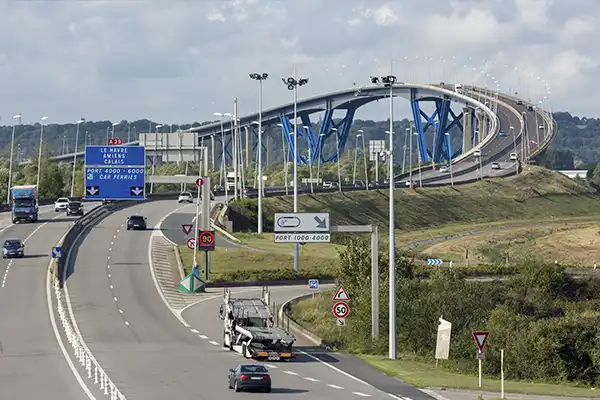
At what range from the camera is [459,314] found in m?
64.8

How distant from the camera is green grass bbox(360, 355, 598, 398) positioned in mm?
41562

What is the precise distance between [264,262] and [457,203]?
8288 centimetres

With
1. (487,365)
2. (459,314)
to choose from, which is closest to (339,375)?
(487,365)

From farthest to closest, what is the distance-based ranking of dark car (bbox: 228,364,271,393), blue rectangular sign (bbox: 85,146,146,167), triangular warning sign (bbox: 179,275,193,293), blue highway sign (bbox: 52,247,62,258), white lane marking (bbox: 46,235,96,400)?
blue highway sign (bbox: 52,247,62,258) → blue rectangular sign (bbox: 85,146,146,167) → triangular warning sign (bbox: 179,275,193,293) → white lane marking (bbox: 46,235,96,400) → dark car (bbox: 228,364,271,393)

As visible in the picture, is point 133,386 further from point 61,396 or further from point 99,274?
point 99,274

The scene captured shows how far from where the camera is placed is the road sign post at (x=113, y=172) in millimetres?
→ 81312

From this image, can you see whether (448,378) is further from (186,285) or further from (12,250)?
(12,250)

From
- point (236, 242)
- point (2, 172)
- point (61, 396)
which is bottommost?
point (61, 396)

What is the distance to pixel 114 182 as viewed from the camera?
268ft

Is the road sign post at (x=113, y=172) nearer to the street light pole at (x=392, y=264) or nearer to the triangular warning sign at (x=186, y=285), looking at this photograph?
the triangular warning sign at (x=186, y=285)

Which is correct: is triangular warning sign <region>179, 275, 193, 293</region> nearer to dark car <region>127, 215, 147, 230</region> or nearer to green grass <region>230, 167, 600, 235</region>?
dark car <region>127, 215, 147, 230</region>

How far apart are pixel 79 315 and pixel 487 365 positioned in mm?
26654

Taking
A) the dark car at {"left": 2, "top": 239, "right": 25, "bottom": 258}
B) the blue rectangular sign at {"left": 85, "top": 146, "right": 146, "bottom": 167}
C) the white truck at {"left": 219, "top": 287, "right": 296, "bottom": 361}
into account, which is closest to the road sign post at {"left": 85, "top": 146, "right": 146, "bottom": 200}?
the blue rectangular sign at {"left": 85, "top": 146, "right": 146, "bottom": 167}

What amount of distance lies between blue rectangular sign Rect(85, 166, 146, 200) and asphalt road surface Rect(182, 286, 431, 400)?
1901 cm
